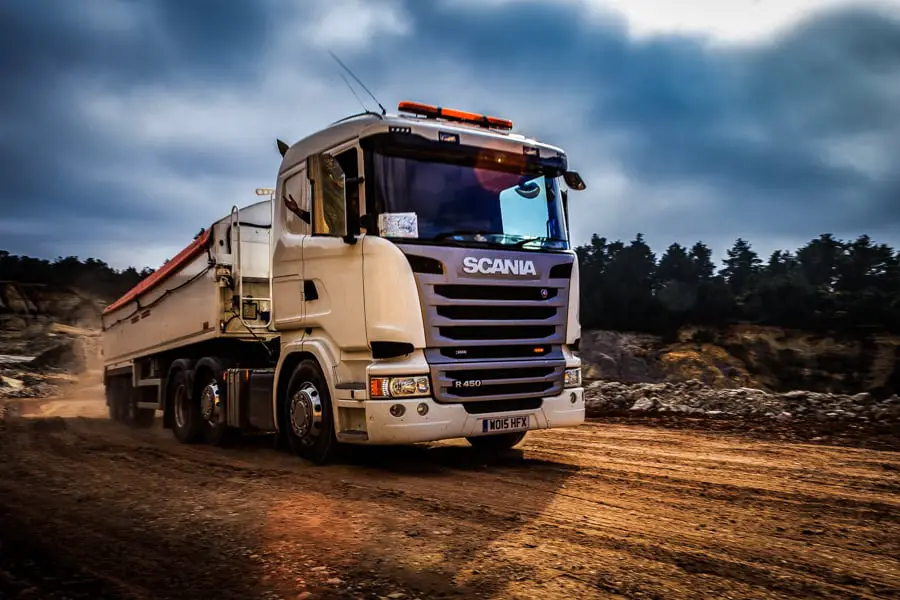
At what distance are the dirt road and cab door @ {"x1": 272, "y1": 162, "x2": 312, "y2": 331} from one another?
162cm

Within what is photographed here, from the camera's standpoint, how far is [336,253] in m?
7.07

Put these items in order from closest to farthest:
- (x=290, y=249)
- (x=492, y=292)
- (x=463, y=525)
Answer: (x=463, y=525) < (x=492, y=292) < (x=290, y=249)

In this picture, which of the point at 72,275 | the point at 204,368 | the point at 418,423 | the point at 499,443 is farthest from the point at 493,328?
the point at 72,275

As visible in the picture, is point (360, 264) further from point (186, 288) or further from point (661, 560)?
point (186, 288)

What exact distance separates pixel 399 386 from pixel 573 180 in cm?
299

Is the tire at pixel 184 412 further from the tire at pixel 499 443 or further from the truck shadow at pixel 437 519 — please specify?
the tire at pixel 499 443

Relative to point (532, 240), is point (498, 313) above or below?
below

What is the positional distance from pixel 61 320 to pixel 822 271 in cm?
5436

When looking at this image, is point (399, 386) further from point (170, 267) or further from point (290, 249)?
point (170, 267)

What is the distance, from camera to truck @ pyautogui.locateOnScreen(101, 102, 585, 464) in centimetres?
659

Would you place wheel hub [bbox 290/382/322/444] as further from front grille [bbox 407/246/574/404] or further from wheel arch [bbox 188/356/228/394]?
wheel arch [bbox 188/356/228/394]

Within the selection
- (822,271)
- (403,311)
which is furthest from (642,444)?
(822,271)

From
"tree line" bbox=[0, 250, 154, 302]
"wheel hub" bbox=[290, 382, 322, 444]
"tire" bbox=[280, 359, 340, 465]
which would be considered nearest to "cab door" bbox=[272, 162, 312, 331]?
"tire" bbox=[280, 359, 340, 465]

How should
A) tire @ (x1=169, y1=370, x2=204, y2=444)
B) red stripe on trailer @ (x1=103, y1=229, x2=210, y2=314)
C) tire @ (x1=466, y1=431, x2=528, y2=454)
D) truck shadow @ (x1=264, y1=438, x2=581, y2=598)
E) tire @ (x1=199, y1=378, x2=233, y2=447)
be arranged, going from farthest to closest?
tire @ (x1=169, y1=370, x2=204, y2=444)
red stripe on trailer @ (x1=103, y1=229, x2=210, y2=314)
tire @ (x1=199, y1=378, x2=233, y2=447)
tire @ (x1=466, y1=431, x2=528, y2=454)
truck shadow @ (x1=264, y1=438, x2=581, y2=598)
